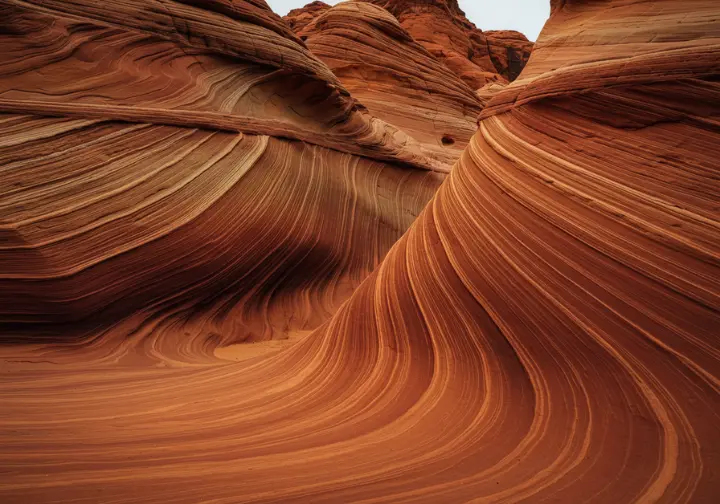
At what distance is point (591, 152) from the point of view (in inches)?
74.4

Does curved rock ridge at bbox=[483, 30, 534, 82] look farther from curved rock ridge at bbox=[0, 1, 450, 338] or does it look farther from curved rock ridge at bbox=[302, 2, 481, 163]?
curved rock ridge at bbox=[0, 1, 450, 338]

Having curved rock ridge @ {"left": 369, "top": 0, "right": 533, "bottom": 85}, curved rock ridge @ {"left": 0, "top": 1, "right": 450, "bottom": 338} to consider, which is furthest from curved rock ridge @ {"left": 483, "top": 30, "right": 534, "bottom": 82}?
curved rock ridge @ {"left": 0, "top": 1, "right": 450, "bottom": 338}

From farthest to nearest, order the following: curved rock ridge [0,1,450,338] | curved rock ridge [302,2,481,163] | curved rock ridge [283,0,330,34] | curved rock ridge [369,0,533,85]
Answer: curved rock ridge [283,0,330,34] → curved rock ridge [369,0,533,85] → curved rock ridge [302,2,481,163] → curved rock ridge [0,1,450,338]

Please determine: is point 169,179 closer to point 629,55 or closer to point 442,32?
A: point 629,55

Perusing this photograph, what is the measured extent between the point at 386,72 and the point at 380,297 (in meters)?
6.56

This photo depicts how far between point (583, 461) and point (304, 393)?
1197 mm

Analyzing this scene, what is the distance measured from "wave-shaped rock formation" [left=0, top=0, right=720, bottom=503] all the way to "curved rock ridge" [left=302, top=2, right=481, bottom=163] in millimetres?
4169

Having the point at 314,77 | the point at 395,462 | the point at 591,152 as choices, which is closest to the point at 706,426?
the point at 395,462

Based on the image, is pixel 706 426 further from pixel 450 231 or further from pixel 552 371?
pixel 450 231

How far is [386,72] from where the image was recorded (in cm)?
797

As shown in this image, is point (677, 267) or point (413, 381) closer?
point (677, 267)

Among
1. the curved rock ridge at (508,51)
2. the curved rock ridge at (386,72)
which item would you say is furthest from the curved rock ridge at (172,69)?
the curved rock ridge at (508,51)

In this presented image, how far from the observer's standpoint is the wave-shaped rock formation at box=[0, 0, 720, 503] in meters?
1.33

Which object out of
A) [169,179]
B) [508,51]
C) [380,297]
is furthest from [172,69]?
[508,51]
